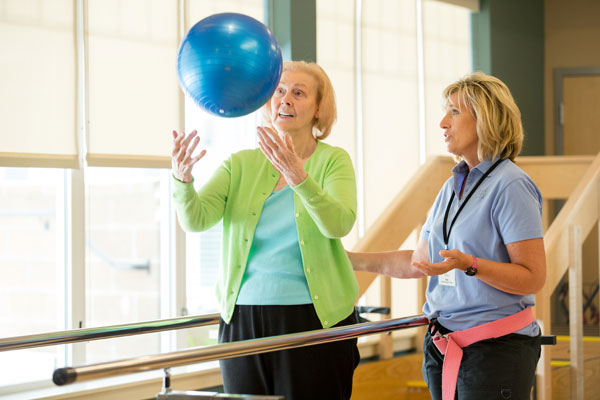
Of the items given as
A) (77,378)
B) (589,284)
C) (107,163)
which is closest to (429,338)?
(77,378)

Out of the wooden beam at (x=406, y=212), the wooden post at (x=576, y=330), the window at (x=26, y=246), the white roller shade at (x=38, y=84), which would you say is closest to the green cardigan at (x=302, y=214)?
the wooden beam at (x=406, y=212)

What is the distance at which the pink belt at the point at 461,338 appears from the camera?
165 centimetres

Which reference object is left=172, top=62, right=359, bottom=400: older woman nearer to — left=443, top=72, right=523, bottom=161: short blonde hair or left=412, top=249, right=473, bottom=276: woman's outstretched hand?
left=412, top=249, right=473, bottom=276: woman's outstretched hand

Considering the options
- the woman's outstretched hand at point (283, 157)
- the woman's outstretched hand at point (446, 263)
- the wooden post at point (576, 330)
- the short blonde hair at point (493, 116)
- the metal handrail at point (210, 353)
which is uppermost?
the short blonde hair at point (493, 116)

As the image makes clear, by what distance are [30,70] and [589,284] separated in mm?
4517

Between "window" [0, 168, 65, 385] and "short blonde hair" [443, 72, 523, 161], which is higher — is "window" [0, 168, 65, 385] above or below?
below

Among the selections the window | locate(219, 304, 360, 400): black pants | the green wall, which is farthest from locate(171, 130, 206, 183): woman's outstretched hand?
the green wall

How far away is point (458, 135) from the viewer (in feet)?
5.75

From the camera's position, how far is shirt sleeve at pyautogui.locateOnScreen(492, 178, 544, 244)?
62.8 inches

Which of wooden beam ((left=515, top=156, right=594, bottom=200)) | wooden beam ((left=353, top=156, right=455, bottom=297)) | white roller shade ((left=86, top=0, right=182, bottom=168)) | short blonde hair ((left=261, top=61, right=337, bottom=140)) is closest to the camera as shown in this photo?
short blonde hair ((left=261, top=61, right=337, bottom=140))

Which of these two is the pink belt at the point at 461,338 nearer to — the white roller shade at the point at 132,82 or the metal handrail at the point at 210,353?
the metal handrail at the point at 210,353

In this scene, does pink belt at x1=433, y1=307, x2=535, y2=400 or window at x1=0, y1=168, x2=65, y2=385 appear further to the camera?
window at x1=0, y1=168, x2=65, y2=385

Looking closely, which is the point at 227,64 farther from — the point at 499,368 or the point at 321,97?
the point at 499,368

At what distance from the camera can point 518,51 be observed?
223 inches
